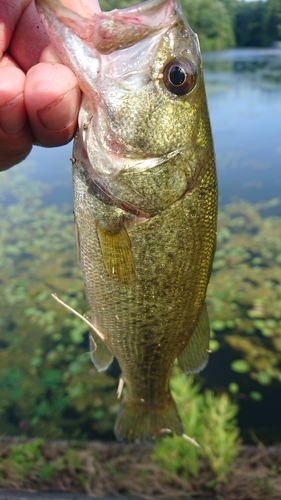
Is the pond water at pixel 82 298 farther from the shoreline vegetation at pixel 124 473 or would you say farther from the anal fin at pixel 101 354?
the anal fin at pixel 101 354

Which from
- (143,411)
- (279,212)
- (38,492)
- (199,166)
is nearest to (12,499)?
(38,492)

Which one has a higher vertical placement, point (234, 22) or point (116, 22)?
point (116, 22)

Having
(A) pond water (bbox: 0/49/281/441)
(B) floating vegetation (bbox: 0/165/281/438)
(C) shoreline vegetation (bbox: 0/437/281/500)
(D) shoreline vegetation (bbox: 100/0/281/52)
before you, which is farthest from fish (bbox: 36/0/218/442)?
(D) shoreline vegetation (bbox: 100/0/281/52)

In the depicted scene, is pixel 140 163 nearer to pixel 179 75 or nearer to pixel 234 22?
pixel 179 75

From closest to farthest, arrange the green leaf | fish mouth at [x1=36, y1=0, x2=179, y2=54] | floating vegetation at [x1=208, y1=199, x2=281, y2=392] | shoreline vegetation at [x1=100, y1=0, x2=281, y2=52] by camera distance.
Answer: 1. fish mouth at [x1=36, y1=0, x2=179, y2=54]
2. the green leaf
3. floating vegetation at [x1=208, y1=199, x2=281, y2=392]
4. shoreline vegetation at [x1=100, y1=0, x2=281, y2=52]

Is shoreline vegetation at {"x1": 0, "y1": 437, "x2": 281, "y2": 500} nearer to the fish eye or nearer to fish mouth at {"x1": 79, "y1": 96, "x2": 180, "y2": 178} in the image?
fish mouth at {"x1": 79, "y1": 96, "x2": 180, "y2": 178}

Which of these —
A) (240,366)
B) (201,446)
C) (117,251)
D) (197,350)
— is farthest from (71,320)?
(117,251)

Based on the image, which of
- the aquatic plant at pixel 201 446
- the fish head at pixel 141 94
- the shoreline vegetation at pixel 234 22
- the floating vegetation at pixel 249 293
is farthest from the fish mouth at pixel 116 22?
the shoreline vegetation at pixel 234 22
